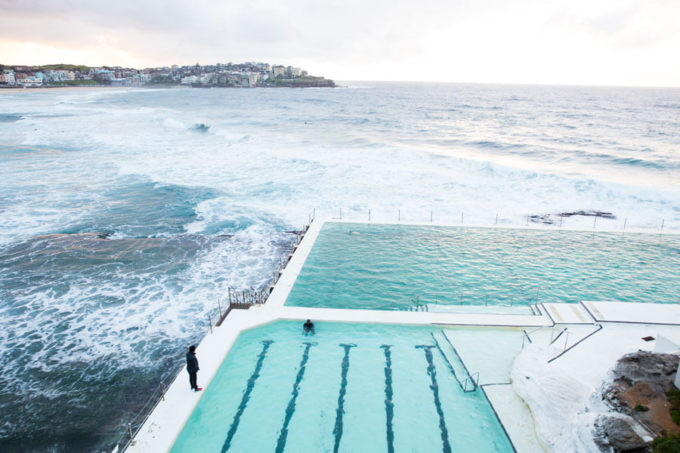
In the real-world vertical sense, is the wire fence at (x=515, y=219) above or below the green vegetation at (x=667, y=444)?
below

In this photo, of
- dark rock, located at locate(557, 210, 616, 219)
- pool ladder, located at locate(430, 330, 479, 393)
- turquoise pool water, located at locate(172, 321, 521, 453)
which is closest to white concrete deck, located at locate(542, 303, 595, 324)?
turquoise pool water, located at locate(172, 321, 521, 453)

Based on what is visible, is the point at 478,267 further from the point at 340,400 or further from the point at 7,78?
the point at 7,78

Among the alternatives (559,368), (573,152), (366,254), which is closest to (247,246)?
(366,254)

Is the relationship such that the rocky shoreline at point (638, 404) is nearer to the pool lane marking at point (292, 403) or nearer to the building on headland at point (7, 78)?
the pool lane marking at point (292, 403)

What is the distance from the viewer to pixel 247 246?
20375 millimetres

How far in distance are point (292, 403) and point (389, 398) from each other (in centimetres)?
227

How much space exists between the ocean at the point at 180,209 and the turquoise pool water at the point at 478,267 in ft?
8.48

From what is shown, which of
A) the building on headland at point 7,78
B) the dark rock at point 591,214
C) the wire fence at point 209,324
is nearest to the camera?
the wire fence at point 209,324

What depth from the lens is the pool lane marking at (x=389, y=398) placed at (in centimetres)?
855

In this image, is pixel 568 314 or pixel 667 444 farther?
pixel 568 314

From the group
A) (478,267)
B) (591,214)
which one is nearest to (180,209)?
(478,267)

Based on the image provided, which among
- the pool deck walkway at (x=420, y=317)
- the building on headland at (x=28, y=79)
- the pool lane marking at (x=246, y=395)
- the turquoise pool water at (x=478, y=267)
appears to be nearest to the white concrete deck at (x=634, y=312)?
the pool deck walkway at (x=420, y=317)

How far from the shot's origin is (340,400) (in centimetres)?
963

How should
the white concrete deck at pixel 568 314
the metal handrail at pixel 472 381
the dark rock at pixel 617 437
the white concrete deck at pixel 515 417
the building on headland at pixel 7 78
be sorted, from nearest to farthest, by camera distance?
the dark rock at pixel 617 437
the white concrete deck at pixel 515 417
the metal handrail at pixel 472 381
the white concrete deck at pixel 568 314
the building on headland at pixel 7 78
